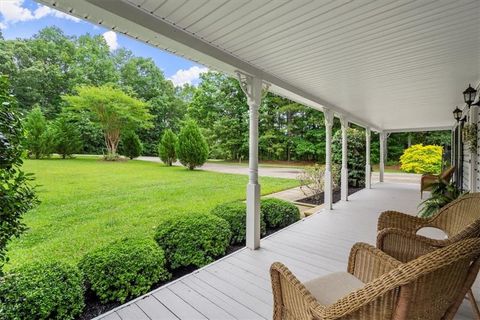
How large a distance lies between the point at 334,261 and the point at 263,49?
2.56 meters

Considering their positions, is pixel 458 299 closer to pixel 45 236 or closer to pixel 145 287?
pixel 145 287

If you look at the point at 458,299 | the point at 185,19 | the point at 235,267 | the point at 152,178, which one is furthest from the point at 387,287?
the point at 152,178

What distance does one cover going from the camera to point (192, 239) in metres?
2.84

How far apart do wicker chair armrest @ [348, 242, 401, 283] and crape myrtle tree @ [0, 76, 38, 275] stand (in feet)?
6.96

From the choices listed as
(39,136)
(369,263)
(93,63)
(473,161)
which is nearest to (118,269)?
(369,263)

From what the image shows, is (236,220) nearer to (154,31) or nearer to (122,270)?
(122,270)

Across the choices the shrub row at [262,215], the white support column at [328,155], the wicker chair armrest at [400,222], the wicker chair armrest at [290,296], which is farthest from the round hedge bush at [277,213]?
the wicker chair armrest at [290,296]

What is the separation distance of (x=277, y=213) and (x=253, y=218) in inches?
40.7

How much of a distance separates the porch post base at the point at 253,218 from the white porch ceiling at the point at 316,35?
1.57 meters

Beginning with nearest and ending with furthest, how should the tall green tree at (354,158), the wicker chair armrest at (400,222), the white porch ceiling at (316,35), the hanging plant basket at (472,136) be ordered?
the white porch ceiling at (316,35) → the wicker chair armrest at (400,222) → the hanging plant basket at (472,136) → the tall green tree at (354,158)

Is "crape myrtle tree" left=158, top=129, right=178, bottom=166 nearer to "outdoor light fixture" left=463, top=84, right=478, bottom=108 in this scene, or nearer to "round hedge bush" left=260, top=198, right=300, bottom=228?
"round hedge bush" left=260, top=198, right=300, bottom=228

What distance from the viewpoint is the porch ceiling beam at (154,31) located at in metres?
1.67

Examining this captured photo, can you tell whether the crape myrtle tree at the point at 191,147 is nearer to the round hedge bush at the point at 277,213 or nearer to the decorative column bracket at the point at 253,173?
the round hedge bush at the point at 277,213

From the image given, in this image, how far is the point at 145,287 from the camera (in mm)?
2297
